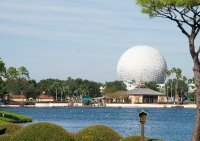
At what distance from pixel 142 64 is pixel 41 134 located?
6826 inches

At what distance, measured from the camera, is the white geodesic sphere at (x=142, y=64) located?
192 meters

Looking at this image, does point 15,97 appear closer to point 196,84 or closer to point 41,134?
point 196,84

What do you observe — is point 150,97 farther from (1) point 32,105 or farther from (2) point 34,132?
(2) point 34,132

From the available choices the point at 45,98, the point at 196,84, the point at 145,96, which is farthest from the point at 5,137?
the point at 45,98

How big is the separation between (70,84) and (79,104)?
460 inches

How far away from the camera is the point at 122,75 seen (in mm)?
199250

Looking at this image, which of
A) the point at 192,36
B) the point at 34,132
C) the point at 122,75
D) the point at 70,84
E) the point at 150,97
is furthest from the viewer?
the point at 122,75

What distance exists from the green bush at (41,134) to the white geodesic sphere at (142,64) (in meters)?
173

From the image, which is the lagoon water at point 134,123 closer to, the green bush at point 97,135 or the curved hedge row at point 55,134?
the green bush at point 97,135

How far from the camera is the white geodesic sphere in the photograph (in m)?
192

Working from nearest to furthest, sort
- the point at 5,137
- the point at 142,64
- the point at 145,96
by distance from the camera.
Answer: the point at 5,137
the point at 145,96
the point at 142,64

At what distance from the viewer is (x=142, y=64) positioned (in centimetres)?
19100

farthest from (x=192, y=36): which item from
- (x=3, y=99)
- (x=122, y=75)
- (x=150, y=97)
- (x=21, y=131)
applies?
(x=122, y=75)

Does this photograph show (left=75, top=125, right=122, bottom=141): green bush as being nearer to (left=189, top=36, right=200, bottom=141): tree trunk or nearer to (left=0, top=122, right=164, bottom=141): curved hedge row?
(left=0, top=122, right=164, bottom=141): curved hedge row
